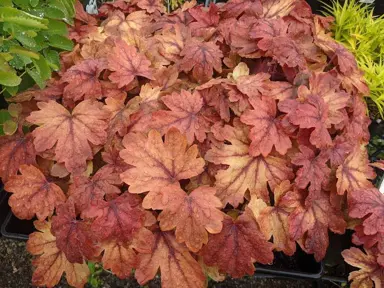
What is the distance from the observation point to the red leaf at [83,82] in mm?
1107

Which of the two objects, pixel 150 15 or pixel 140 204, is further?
pixel 150 15

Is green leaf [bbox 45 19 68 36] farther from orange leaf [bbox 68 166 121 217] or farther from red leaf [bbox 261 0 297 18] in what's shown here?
red leaf [bbox 261 0 297 18]

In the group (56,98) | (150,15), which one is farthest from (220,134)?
(150,15)

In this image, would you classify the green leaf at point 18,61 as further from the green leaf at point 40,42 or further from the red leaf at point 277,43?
the red leaf at point 277,43

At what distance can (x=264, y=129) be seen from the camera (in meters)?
1.01

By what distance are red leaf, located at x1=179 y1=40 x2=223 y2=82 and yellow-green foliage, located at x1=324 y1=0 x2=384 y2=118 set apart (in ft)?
2.12

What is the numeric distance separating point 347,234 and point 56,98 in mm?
930

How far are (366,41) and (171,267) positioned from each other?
3.97ft

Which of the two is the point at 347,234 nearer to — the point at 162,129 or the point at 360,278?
the point at 360,278

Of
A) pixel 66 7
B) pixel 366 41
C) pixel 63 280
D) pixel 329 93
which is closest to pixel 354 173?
pixel 329 93

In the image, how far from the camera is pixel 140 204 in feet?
3.14

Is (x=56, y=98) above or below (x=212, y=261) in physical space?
above

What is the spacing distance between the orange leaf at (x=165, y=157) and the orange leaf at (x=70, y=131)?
0.12 meters

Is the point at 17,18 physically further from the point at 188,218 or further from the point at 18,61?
the point at 188,218
